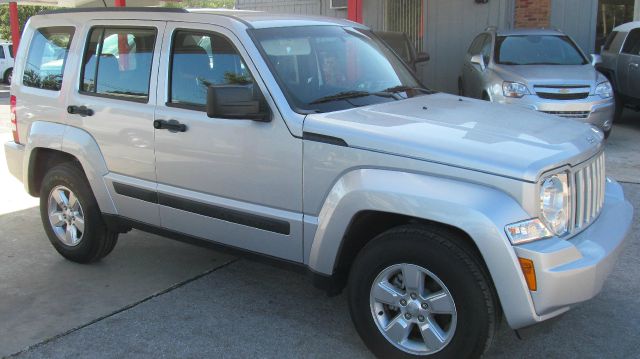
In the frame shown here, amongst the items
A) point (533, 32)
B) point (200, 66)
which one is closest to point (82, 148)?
point (200, 66)

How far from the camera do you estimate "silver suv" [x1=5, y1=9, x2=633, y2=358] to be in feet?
9.74

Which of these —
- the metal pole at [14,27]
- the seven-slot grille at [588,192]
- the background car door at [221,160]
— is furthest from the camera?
the metal pole at [14,27]

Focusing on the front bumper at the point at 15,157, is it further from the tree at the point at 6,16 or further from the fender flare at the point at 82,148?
the tree at the point at 6,16

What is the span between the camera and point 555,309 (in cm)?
294

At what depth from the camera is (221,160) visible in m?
3.86

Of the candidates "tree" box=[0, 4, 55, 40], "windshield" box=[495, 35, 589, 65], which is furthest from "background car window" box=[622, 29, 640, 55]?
"tree" box=[0, 4, 55, 40]

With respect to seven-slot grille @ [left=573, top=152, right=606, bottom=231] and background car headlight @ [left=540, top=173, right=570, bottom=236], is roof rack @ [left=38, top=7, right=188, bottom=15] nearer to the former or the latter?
background car headlight @ [left=540, top=173, right=570, bottom=236]

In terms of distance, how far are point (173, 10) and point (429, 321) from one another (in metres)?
2.61

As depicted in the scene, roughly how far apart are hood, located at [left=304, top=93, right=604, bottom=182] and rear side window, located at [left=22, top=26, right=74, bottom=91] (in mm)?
2427

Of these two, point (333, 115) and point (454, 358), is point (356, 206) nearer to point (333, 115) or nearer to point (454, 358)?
point (333, 115)

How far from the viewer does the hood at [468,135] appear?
2.99 meters

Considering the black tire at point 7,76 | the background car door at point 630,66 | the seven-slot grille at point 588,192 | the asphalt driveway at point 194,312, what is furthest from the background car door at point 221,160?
the black tire at point 7,76

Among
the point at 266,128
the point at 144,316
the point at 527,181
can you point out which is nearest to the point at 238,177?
the point at 266,128

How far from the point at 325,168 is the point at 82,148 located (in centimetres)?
213
